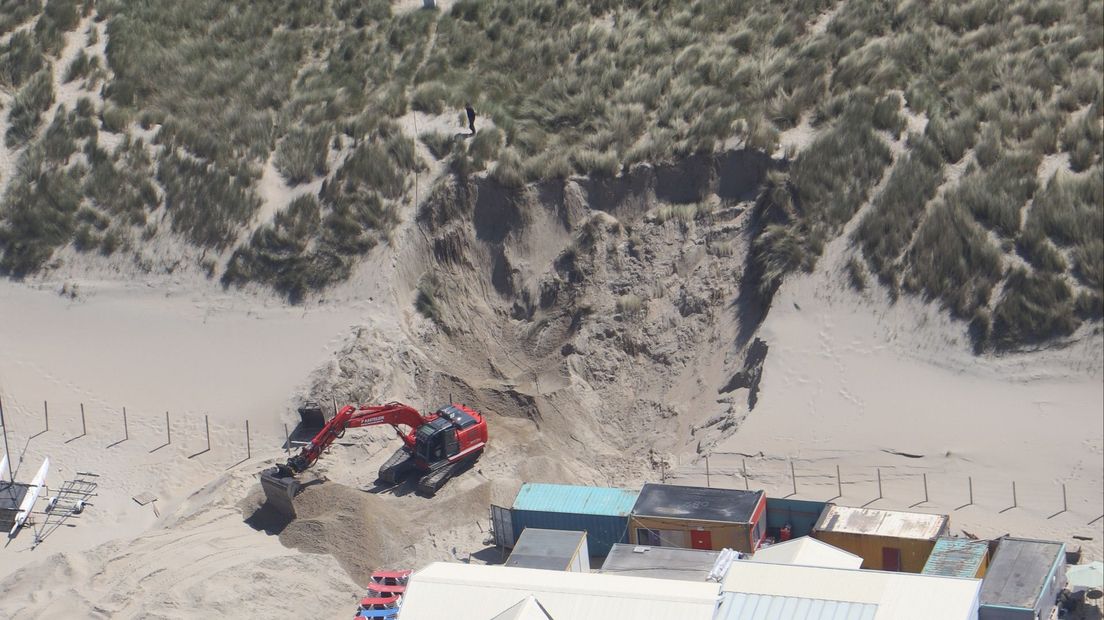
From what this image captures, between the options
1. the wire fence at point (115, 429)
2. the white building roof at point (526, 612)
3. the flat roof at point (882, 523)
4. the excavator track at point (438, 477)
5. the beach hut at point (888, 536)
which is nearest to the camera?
the white building roof at point (526, 612)

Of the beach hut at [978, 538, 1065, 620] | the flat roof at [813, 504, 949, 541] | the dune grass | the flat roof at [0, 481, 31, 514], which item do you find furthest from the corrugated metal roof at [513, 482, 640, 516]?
the flat roof at [0, 481, 31, 514]

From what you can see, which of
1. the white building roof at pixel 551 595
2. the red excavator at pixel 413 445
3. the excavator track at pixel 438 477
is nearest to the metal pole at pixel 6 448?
the red excavator at pixel 413 445

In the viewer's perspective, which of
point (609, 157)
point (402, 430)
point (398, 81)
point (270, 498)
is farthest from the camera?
point (398, 81)

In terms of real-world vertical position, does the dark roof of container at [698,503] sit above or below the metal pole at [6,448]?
above

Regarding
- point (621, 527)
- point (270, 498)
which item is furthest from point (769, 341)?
point (270, 498)

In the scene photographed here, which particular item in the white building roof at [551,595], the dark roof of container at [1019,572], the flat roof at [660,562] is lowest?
the flat roof at [660,562]

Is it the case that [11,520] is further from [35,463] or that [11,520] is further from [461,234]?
[461,234]

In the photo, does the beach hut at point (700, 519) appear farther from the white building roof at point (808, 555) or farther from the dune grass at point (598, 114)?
the dune grass at point (598, 114)
